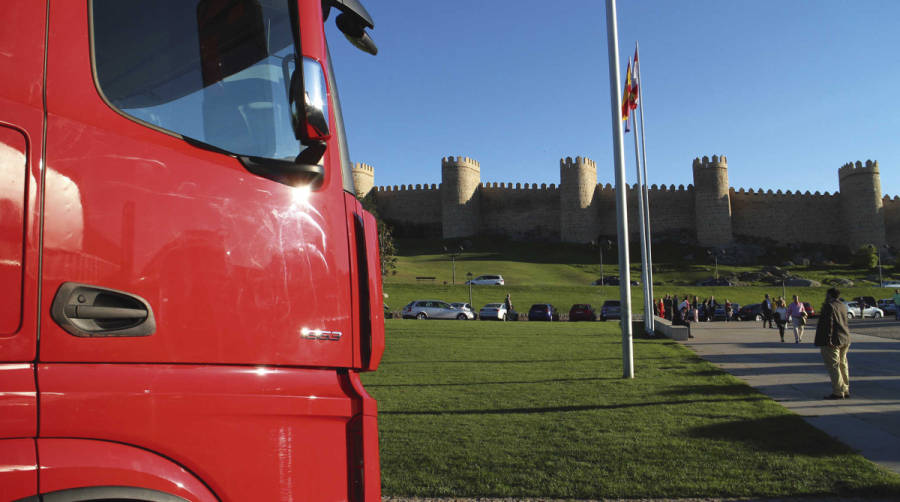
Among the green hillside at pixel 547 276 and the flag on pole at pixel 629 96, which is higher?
the flag on pole at pixel 629 96

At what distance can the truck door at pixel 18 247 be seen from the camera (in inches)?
68.8

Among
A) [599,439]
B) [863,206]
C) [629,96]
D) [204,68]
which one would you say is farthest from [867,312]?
[204,68]

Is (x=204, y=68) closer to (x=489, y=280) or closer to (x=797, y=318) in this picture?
(x=797, y=318)

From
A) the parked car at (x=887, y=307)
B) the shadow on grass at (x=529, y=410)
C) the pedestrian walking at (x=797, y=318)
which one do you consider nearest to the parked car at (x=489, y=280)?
the parked car at (x=887, y=307)

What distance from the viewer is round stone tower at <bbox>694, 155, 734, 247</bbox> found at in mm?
68812

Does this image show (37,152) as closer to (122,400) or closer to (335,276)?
(122,400)

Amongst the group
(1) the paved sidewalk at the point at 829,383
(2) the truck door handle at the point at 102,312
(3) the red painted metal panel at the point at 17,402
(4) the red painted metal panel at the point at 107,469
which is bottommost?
(1) the paved sidewalk at the point at 829,383

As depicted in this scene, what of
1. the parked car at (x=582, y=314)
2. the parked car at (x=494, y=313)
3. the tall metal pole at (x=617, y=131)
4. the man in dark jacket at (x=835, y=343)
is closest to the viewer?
the man in dark jacket at (x=835, y=343)

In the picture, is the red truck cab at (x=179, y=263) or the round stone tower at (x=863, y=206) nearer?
the red truck cab at (x=179, y=263)

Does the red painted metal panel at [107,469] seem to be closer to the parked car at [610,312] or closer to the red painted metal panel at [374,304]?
the red painted metal panel at [374,304]

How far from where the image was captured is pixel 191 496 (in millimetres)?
2049

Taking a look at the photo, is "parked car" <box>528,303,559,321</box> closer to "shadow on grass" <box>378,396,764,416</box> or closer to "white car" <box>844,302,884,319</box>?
"white car" <box>844,302,884,319</box>

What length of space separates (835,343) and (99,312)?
30.5 ft

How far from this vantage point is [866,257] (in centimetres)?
6084
